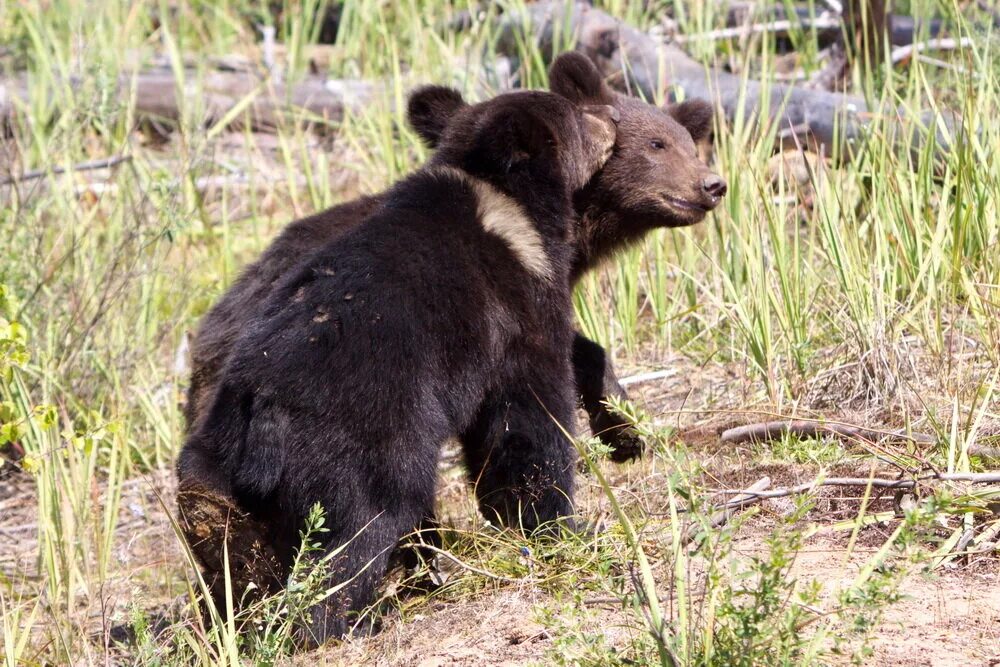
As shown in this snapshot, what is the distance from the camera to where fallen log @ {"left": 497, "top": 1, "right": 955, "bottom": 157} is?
7090 millimetres

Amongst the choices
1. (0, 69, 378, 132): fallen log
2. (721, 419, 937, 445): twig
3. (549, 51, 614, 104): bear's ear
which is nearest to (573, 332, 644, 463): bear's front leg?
(721, 419, 937, 445): twig

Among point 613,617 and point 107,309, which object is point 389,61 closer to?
point 107,309

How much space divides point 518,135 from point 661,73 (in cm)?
283

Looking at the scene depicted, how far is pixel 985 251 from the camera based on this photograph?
16.6 ft

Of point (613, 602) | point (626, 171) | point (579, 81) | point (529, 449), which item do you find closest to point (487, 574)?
point (529, 449)

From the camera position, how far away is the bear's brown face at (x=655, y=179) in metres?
4.74

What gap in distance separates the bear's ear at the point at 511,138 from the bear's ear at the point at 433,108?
48cm

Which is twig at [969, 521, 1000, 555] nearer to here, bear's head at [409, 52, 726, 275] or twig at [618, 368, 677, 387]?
bear's head at [409, 52, 726, 275]

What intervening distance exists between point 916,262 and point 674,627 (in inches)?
116

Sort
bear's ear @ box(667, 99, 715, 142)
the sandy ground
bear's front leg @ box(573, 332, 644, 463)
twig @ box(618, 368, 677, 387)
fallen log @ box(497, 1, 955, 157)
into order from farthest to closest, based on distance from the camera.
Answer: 1. fallen log @ box(497, 1, 955, 157)
2. twig @ box(618, 368, 677, 387)
3. bear's ear @ box(667, 99, 715, 142)
4. bear's front leg @ box(573, 332, 644, 463)
5. the sandy ground

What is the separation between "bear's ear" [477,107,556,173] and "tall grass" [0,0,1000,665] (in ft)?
4.26

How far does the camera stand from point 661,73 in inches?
270

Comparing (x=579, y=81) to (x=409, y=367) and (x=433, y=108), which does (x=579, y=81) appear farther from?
(x=409, y=367)

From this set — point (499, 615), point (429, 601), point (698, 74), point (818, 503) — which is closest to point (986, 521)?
point (818, 503)
